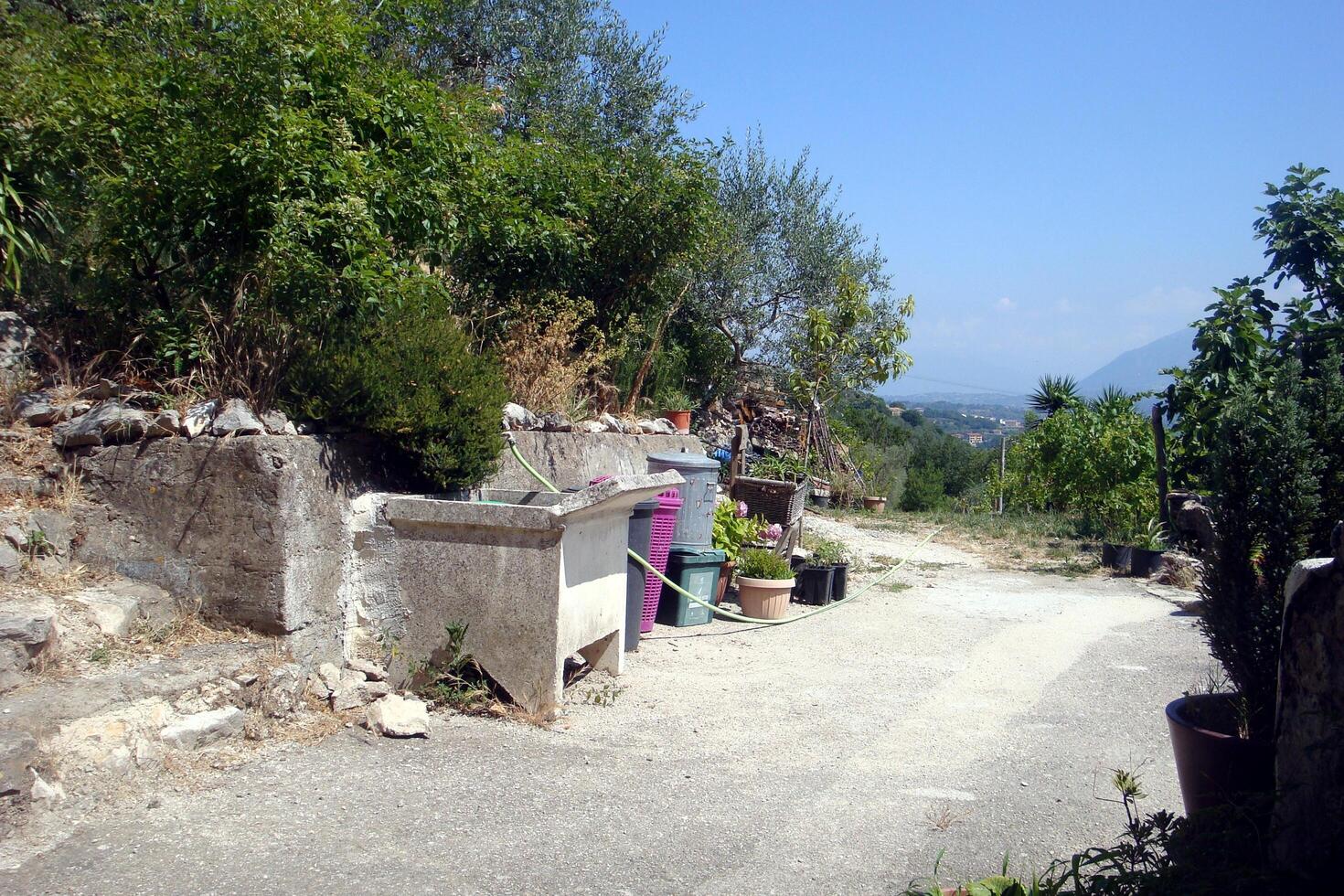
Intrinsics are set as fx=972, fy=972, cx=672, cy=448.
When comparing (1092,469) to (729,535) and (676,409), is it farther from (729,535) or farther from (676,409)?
(729,535)

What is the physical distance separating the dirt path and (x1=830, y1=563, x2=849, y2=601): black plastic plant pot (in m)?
1.91

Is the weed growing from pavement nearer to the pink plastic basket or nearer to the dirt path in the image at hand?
the dirt path

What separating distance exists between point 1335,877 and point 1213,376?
9.58m

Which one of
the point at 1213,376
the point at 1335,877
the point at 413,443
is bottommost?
the point at 1335,877

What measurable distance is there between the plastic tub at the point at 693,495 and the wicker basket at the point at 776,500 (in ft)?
7.23

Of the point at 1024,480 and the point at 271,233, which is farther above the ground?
the point at 271,233

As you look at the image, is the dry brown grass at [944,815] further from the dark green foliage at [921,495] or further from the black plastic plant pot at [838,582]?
the dark green foliage at [921,495]

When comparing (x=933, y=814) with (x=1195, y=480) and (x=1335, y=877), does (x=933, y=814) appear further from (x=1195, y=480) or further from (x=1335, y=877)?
(x=1195, y=480)

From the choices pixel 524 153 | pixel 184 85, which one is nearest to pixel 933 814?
pixel 184 85

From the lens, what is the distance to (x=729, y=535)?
28.1ft

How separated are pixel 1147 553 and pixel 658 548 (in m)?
6.95

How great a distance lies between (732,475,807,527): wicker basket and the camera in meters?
10.0

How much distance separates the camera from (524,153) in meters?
8.69

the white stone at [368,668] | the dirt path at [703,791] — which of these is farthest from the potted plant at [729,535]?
the white stone at [368,668]
